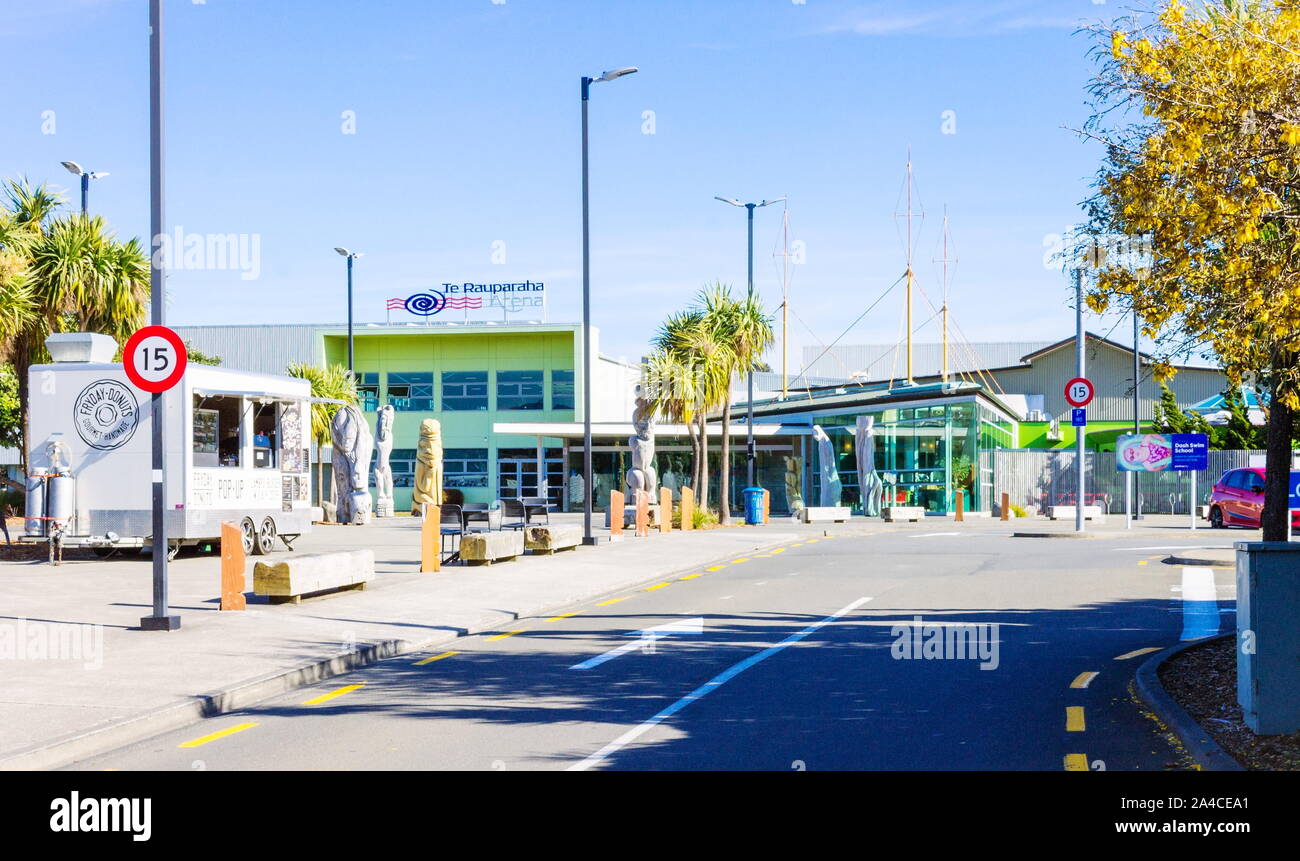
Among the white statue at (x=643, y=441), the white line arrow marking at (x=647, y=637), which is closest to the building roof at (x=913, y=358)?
the white statue at (x=643, y=441)

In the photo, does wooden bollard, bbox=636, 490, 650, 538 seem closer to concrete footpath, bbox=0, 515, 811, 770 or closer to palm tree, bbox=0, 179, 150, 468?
concrete footpath, bbox=0, 515, 811, 770

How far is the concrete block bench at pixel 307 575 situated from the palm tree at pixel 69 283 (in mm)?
12183

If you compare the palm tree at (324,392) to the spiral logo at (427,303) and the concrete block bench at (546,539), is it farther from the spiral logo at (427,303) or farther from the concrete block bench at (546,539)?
the concrete block bench at (546,539)

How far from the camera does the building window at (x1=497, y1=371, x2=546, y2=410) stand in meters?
59.6

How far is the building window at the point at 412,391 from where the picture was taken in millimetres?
60188

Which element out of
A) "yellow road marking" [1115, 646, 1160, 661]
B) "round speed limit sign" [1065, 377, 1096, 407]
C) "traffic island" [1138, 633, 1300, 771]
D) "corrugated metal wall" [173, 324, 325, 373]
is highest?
"corrugated metal wall" [173, 324, 325, 373]

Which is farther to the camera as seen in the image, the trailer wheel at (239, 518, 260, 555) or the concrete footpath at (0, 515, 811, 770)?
the trailer wheel at (239, 518, 260, 555)

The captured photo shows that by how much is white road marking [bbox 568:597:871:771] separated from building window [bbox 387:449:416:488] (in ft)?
153

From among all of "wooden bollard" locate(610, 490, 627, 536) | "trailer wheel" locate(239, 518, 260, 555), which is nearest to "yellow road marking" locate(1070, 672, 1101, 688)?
"trailer wheel" locate(239, 518, 260, 555)

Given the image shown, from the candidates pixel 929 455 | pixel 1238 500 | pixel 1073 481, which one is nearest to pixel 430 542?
pixel 1238 500

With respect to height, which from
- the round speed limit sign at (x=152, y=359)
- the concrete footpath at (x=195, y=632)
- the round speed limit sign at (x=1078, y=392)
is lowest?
the concrete footpath at (x=195, y=632)

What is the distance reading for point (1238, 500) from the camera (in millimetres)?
34594
